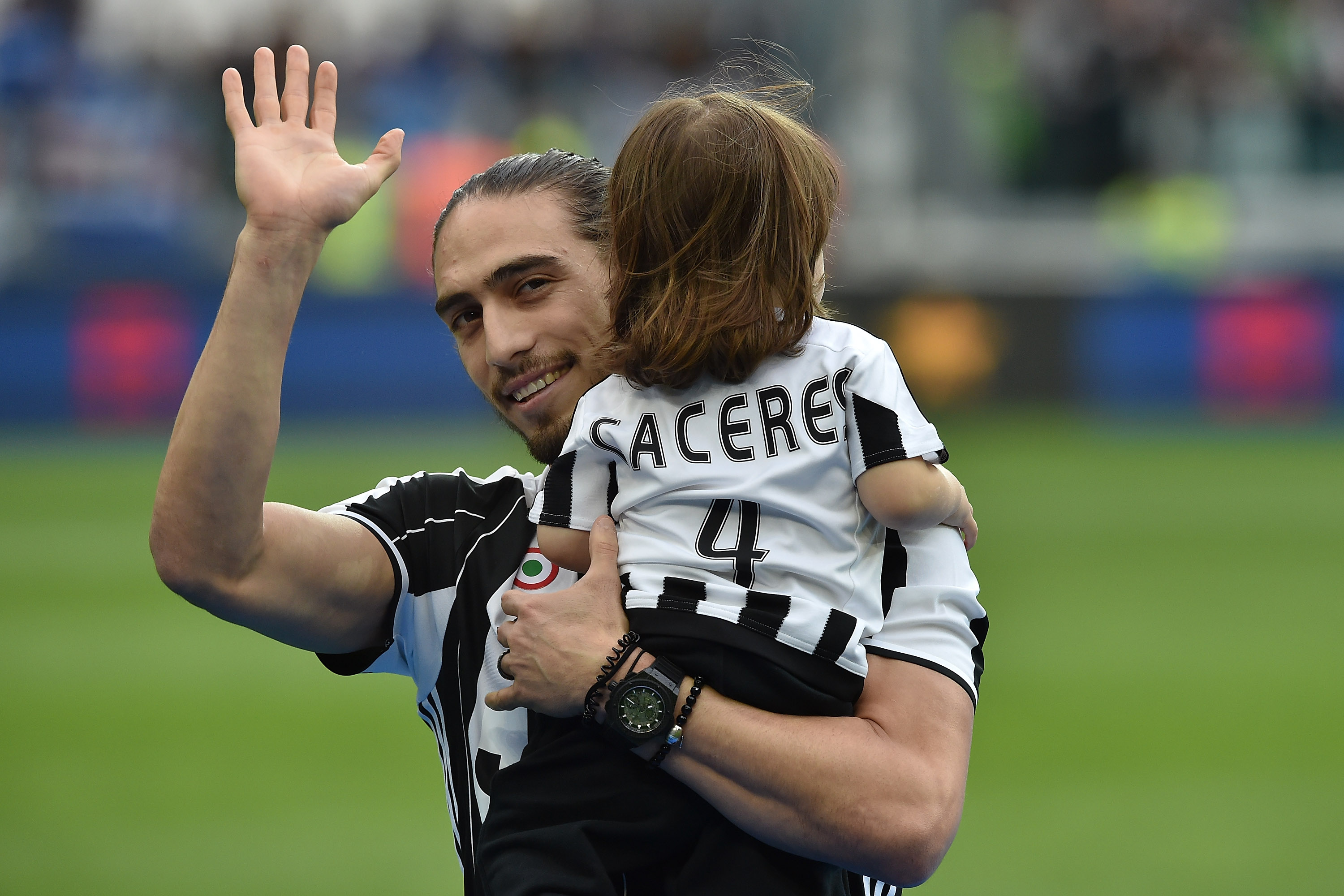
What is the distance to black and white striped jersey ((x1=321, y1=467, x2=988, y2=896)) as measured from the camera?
2273 mm

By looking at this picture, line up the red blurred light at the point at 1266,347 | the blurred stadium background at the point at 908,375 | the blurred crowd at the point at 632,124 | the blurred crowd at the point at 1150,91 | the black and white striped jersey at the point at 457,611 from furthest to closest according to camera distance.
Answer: the blurred crowd at the point at 1150,91 < the red blurred light at the point at 1266,347 < the blurred crowd at the point at 632,124 < the blurred stadium background at the point at 908,375 < the black and white striped jersey at the point at 457,611

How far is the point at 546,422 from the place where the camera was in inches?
102

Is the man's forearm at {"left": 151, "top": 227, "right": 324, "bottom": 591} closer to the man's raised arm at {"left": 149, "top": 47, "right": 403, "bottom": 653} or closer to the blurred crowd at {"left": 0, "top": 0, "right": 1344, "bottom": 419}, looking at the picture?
the man's raised arm at {"left": 149, "top": 47, "right": 403, "bottom": 653}

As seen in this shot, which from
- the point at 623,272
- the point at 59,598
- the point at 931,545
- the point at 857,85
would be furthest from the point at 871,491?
the point at 857,85

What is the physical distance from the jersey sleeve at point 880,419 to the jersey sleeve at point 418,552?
657 mm

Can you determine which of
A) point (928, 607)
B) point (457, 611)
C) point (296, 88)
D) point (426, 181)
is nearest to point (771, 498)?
point (928, 607)

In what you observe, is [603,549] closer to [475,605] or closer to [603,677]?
[603,677]

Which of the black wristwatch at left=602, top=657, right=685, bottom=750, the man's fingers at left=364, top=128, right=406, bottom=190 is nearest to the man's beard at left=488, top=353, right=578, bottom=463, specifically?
the man's fingers at left=364, top=128, right=406, bottom=190

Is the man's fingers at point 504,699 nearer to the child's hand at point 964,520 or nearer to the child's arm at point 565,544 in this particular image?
the child's arm at point 565,544

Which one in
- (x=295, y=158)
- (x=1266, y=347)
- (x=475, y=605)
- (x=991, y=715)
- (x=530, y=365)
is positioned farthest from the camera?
(x=1266, y=347)

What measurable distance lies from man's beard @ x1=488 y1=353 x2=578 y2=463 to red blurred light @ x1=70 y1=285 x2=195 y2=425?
11.7 metres

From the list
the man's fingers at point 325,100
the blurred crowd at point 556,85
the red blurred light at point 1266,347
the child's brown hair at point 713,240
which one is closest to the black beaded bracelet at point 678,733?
the child's brown hair at point 713,240

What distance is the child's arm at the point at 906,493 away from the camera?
2.14 m

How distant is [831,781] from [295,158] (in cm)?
117
